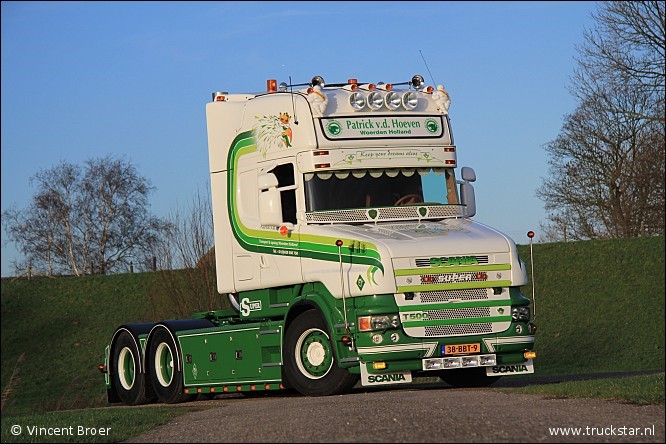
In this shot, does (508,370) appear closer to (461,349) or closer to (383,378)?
(461,349)

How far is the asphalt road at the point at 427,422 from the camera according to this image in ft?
33.6

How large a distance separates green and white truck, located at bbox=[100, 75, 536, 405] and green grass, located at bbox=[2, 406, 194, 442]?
2.83 meters

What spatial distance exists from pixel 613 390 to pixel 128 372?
10409 mm

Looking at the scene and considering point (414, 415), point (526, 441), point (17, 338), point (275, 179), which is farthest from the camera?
point (17, 338)

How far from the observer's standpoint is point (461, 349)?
16438mm

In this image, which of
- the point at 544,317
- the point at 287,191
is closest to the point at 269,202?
the point at 287,191

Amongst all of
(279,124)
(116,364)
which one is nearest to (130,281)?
(116,364)

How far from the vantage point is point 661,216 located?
4312 centimetres

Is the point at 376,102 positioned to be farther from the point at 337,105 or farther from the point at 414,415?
the point at 414,415

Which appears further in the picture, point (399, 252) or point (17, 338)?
A: point (17, 338)

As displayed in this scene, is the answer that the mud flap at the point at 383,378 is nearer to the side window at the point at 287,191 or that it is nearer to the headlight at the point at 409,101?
the side window at the point at 287,191

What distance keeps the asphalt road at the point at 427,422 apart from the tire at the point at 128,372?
6546 mm

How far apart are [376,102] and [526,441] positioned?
9.02 meters

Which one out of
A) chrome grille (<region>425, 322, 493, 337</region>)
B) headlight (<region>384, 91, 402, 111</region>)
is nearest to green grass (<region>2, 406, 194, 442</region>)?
chrome grille (<region>425, 322, 493, 337</region>)
